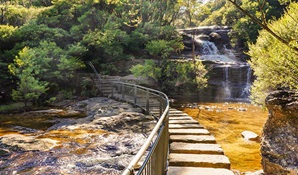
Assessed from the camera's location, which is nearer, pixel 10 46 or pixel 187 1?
pixel 10 46

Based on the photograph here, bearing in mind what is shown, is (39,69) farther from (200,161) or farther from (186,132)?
(200,161)

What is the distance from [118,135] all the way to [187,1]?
2006 cm

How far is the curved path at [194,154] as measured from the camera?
14.2 ft

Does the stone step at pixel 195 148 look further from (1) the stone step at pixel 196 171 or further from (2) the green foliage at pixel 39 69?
(2) the green foliage at pixel 39 69

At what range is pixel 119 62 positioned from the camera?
Result: 21.9m

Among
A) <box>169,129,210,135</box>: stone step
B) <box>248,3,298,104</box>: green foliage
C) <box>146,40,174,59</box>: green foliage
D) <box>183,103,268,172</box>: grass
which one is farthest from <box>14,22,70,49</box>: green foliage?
<box>248,3,298,104</box>: green foliage

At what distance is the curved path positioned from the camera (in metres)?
4.34

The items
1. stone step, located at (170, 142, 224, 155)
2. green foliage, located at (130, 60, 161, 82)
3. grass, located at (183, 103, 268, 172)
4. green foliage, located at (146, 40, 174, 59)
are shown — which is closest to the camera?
stone step, located at (170, 142, 224, 155)

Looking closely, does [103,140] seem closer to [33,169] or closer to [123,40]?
[33,169]

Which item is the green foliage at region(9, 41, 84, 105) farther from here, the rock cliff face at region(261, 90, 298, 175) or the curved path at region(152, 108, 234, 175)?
the rock cliff face at region(261, 90, 298, 175)

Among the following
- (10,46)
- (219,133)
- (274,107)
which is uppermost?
(10,46)

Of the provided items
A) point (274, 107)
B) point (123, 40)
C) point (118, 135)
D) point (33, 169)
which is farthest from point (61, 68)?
point (274, 107)

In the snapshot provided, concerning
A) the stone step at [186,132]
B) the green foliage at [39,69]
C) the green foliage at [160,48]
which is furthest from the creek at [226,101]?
the green foliage at [39,69]

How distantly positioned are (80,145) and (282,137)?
629 centimetres
